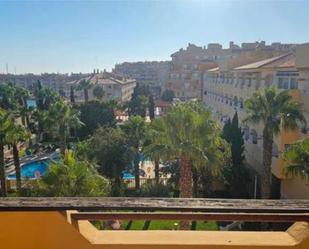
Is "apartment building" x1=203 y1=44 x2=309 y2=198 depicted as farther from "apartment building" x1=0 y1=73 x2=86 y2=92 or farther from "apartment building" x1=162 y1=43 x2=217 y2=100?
"apartment building" x1=0 y1=73 x2=86 y2=92

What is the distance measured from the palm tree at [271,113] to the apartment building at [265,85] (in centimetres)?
129

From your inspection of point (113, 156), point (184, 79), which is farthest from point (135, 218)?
point (184, 79)

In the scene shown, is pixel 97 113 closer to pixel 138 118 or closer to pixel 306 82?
pixel 138 118

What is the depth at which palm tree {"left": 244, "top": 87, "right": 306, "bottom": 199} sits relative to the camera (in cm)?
1870

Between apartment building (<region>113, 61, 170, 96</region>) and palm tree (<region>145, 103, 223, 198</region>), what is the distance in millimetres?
110781

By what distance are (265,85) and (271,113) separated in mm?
7579

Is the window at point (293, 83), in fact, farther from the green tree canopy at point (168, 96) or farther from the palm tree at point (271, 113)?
the green tree canopy at point (168, 96)

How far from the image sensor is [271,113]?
1906 centimetres

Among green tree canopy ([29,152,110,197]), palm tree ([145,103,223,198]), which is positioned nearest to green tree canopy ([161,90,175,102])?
palm tree ([145,103,223,198])

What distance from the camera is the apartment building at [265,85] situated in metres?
20.5

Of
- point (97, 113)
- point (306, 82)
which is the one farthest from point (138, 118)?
point (97, 113)

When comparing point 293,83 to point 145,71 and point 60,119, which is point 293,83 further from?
point 145,71

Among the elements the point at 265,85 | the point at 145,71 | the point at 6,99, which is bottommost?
the point at 6,99

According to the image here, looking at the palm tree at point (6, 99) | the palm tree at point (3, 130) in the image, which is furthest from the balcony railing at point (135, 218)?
the palm tree at point (6, 99)
